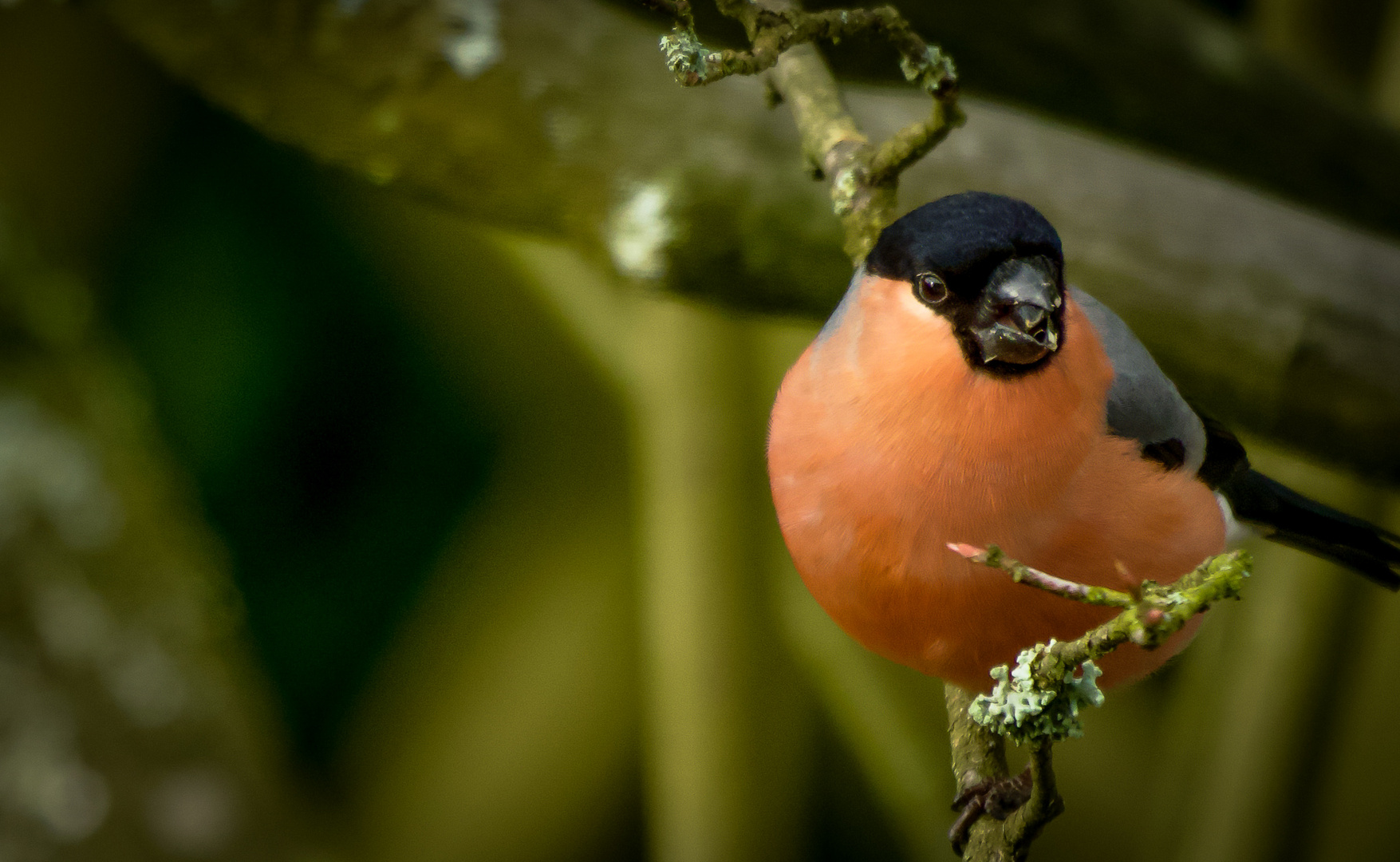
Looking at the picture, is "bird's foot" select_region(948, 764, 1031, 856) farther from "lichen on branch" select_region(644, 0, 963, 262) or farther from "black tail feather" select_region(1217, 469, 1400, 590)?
"lichen on branch" select_region(644, 0, 963, 262)

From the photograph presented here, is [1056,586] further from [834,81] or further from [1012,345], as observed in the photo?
[834,81]

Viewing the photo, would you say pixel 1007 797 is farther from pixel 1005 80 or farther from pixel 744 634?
pixel 1005 80

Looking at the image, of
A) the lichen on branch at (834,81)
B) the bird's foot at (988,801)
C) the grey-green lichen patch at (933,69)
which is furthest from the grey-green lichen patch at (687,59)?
the bird's foot at (988,801)

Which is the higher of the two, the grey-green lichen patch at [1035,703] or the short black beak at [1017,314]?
the short black beak at [1017,314]

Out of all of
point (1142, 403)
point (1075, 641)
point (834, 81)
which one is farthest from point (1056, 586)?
point (834, 81)

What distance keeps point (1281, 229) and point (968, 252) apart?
0.94m

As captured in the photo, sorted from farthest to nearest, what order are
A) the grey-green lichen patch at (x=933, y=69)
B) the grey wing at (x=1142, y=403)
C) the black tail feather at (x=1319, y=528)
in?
the black tail feather at (x=1319, y=528) → the grey wing at (x=1142, y=403) → the grey-green lichen patch at (x=933, y=69)

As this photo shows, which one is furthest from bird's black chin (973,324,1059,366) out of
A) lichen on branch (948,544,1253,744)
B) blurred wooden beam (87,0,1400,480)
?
blurred wooden beam (87,0,1400,480)

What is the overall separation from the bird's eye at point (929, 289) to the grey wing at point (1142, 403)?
0.63 feet

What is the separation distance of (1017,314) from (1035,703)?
330mm

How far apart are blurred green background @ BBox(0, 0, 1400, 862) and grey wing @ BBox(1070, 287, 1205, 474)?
46cm

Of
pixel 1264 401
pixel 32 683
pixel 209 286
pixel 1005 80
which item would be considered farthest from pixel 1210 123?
pixel 32 683

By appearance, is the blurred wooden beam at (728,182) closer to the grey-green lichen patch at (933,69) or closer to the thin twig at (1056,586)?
the grey-green lichen patch at (933,69)

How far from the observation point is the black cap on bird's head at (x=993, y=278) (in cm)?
79
